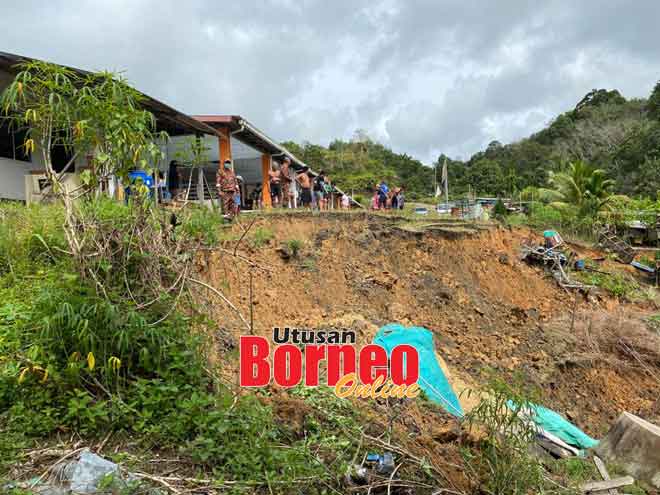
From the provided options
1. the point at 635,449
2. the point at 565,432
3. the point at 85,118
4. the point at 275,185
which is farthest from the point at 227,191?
the point at 635,449

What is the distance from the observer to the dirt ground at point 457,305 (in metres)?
7.60

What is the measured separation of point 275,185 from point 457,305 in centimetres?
570

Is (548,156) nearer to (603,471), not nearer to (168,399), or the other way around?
(603,471)

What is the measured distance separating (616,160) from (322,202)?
21860mm

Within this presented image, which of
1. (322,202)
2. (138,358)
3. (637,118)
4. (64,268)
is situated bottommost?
(138,358)

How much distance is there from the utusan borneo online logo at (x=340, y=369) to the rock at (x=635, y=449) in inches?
92.5

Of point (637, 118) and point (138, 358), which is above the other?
point (637, 118)

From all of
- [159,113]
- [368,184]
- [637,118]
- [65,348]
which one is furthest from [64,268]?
[637,118]

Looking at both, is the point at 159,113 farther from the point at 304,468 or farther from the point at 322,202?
the point at 304,468

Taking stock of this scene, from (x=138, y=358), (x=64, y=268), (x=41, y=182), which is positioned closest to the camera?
(x=138, y=358)

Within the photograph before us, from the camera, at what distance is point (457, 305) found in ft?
32.7

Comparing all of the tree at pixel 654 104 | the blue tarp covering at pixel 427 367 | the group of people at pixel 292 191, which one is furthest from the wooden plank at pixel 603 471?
the tree at pixel 654 104

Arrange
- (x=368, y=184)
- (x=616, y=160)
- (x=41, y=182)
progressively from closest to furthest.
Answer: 1. (x=41, y=182)
2. (x=616, y=160)
3. (x=368, y=184)

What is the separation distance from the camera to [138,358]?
3.48 meters
